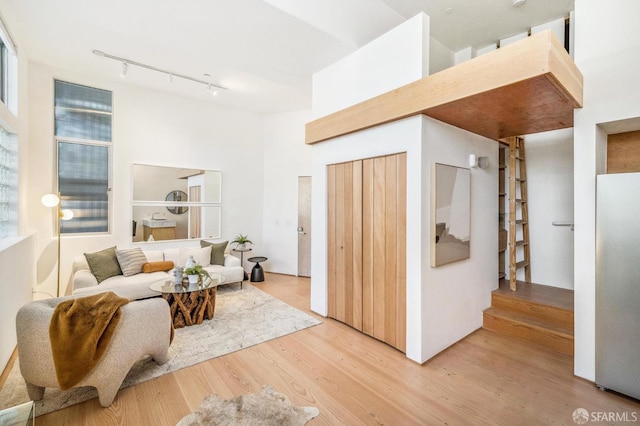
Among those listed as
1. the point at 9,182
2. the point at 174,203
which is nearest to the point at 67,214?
the point at 9,182

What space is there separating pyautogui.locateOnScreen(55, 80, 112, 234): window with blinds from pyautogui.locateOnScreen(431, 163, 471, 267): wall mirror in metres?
4.89

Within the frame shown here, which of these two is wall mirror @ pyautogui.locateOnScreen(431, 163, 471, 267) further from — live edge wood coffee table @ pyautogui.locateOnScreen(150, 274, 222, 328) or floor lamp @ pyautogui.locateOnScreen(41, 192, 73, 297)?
floor lamp @ pyautogui.locateOnScreen(41, 192, 73, 297)

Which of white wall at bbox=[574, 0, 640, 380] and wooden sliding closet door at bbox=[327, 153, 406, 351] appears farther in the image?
wooden sliding closet door at bbox=[327, 153, 406, 351]

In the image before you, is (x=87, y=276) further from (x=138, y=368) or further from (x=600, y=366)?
(x=600, y=366)

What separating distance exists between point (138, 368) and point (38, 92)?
13.8ft

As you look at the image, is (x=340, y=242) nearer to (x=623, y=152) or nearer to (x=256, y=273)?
(x=256, y=273)

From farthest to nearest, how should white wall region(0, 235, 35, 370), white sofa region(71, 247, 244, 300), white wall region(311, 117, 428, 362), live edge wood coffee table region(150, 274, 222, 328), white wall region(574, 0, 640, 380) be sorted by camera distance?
1. white sofa region(71, 247, 244, 300)
2. live edge wood coffee table region(150, 274, 222, 328)
3. white wall region(311, 117, 428, 362)
4. white wall region(0, 235, 35, 370)
5. white wall region(574, 0, 640, 380)

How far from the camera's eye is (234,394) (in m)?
2.18

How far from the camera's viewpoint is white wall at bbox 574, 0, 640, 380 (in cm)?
222

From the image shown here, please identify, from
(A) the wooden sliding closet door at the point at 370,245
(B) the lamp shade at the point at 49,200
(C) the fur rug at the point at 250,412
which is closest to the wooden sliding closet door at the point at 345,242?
(A) the wooden sliding closet door at the point at 370,245

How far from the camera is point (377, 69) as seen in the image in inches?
120

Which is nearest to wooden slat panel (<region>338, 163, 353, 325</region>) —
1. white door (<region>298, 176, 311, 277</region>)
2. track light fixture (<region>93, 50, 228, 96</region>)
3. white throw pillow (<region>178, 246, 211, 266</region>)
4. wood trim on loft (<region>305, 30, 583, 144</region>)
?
wood trim on loft (<region>305, 30, 583, 144</region>)

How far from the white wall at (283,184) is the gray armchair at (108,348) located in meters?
3.76

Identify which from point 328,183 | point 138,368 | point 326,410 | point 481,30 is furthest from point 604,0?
point 138,368
